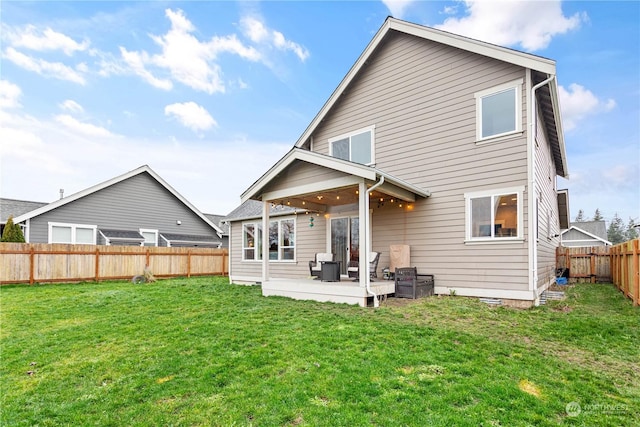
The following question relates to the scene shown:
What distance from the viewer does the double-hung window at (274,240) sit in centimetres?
1274

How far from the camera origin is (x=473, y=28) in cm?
1468

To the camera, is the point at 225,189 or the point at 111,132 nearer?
the point at 111,132

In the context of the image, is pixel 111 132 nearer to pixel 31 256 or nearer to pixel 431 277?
pixel 31 256

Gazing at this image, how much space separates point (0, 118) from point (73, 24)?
420 cm

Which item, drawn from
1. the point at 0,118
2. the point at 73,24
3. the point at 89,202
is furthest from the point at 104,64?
the point at 89,202

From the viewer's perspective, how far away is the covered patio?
25.1 ft

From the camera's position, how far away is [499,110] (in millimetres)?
8320

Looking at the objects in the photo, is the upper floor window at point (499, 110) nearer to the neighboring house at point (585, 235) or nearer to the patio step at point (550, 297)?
the patio step at point (550, 297)

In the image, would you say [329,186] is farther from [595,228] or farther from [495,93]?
[595,228]

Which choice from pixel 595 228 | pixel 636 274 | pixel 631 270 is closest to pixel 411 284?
pixel 636 274

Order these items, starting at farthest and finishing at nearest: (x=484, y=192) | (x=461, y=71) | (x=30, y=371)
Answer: (x=461, y=71)
(x=484, y=192)
(x=30, y=371)

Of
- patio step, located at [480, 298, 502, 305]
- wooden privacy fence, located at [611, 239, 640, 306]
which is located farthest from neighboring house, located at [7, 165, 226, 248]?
wooden privacy fence, located at [611, 239, 640, 306]

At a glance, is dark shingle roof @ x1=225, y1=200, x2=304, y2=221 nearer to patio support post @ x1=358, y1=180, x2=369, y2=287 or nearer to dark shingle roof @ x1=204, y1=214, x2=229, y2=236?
patio support post @ x1=358, y1=180, x2=369, y2=287

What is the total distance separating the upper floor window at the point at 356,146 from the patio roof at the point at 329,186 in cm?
160
